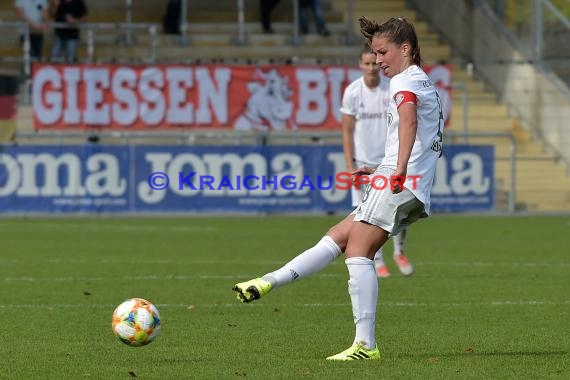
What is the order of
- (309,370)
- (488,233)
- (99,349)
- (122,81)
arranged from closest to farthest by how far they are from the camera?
(309,370), (99,349), (488,233), (122,81)

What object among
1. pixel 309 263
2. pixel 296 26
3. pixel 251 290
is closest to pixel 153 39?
pixel 296 26

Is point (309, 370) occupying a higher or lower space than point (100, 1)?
lower

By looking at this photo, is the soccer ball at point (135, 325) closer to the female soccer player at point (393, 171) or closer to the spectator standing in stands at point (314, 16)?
the female soccer player at point (393, 171)

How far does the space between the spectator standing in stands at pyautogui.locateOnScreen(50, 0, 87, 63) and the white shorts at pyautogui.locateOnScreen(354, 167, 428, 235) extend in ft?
73.2

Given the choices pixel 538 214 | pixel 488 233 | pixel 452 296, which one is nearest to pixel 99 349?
pixel 452 296

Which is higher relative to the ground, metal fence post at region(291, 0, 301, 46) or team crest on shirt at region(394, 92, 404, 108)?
metal fence post at region(291, 0, 301, 46)

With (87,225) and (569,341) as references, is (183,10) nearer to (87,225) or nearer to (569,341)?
(87,225)

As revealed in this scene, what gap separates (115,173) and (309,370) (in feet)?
62.3

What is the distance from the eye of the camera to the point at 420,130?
846 cm

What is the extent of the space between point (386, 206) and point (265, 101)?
830 inches

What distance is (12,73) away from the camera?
2980cm

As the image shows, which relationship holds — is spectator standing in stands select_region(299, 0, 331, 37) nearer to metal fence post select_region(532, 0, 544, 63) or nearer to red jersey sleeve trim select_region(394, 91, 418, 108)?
metal fence post select_region(532, 0, 544, 63)

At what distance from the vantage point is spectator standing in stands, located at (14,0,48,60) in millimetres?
30484

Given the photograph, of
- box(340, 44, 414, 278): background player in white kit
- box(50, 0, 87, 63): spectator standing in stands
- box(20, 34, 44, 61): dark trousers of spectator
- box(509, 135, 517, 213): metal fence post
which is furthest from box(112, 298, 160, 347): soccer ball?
box(20, 34, 44, 61): dark trousers of spectator
